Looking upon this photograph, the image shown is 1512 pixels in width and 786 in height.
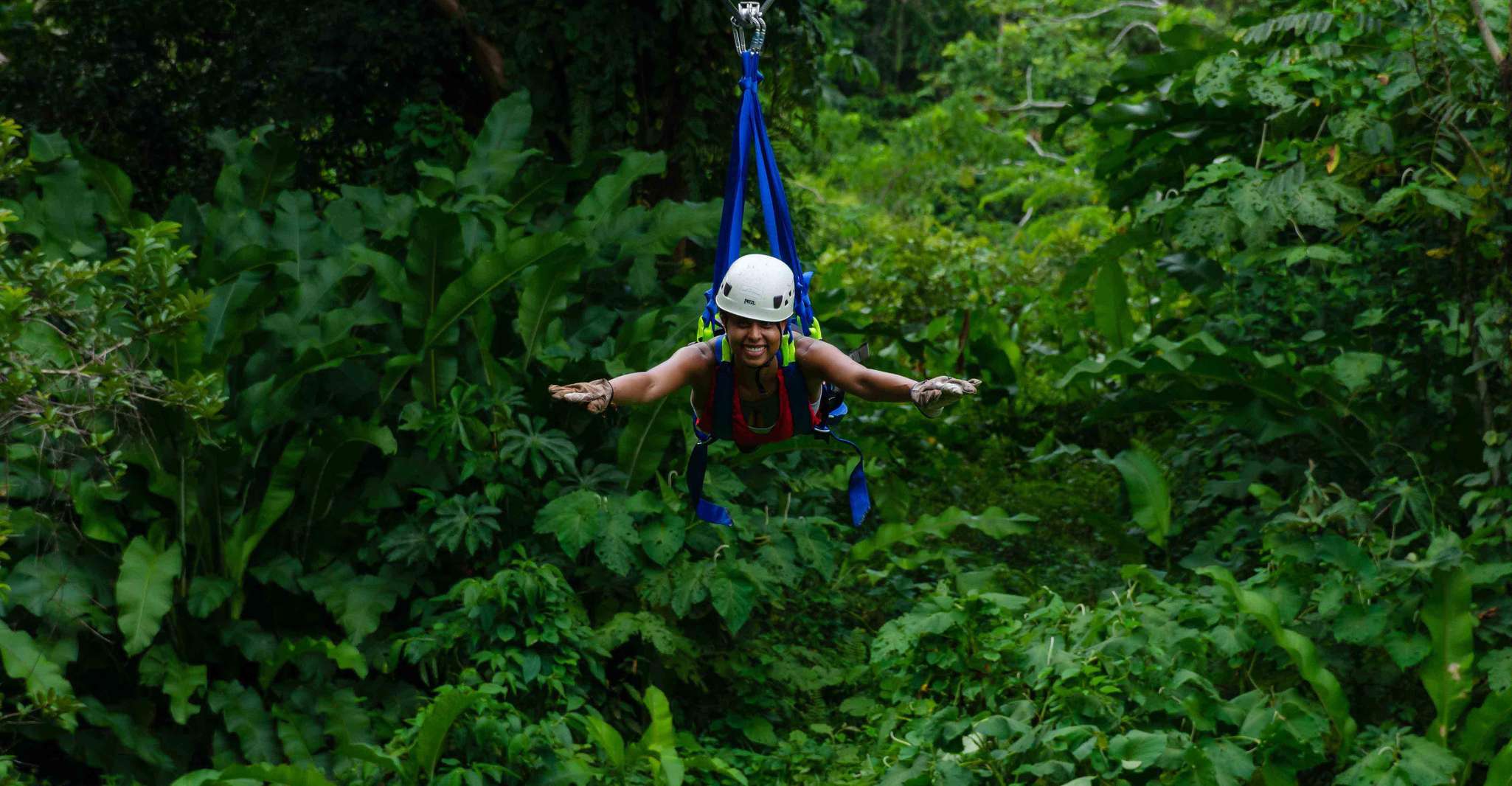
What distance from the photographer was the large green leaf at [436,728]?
5312 mm

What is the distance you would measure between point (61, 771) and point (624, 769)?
2471mm

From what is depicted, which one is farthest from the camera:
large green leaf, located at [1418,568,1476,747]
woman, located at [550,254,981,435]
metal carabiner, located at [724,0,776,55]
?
large green leaf, located at [1418,568,1476,747]

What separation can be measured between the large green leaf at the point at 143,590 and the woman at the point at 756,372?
103 inches

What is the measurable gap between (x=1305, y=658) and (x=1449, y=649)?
560 millimetres

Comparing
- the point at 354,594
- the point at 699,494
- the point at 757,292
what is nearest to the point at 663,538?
the point at 354,594

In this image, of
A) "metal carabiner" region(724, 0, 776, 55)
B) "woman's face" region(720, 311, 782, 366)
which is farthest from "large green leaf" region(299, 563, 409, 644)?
"metal carabiner" region(724, 0, 776, 55)

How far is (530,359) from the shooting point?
661 centimetres

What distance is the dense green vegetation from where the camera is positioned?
219 inches

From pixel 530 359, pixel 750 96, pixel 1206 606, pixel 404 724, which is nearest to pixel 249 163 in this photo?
pixel 530 359

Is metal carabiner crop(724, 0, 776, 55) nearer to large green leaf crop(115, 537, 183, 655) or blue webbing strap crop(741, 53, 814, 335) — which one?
blue webbing strap crop(741, 53, 814, 335)

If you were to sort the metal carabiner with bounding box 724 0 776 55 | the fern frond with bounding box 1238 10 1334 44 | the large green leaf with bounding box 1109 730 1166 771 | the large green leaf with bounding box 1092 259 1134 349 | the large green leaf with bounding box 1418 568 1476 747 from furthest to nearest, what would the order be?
1. the large green leaf with bounding box 1092 259 1134 349
2. the fern frond with bounding box 1238 10 1334 44
3. the large green leaf with bounding box 1418 568 1476 747
4. the large green leaf with bounding box 1109 730 1166 771
5. the metal carabiner with bounding box 724 0 776 55

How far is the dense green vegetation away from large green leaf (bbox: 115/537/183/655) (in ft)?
0.09

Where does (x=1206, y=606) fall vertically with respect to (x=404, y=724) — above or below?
above

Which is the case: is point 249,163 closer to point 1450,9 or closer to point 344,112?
point 344,112
